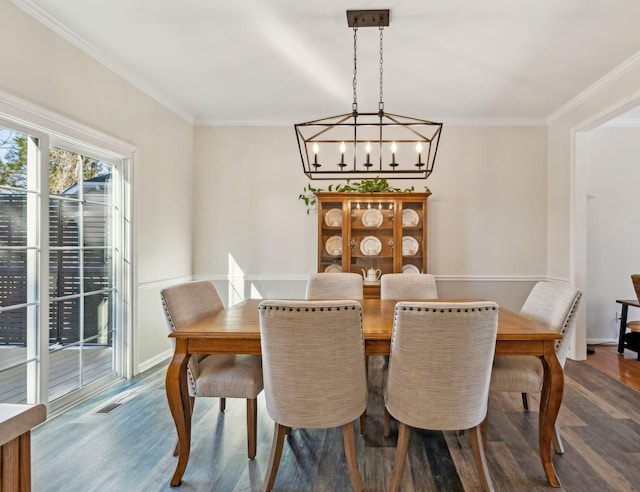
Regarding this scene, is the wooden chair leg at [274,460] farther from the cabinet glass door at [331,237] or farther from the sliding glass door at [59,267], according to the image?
the cabinet glass door at [331,237]

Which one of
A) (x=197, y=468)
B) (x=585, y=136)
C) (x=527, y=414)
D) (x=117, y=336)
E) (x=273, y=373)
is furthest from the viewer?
(x=585, y=136)

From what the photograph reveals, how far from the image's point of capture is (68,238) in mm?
2586

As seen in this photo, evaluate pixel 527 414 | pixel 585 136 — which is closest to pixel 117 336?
pixel 527 414

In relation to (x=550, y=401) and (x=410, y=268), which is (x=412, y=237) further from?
(x=550, y=401)

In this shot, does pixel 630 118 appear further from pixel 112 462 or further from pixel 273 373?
pixel 112 462

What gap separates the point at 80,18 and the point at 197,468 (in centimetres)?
279

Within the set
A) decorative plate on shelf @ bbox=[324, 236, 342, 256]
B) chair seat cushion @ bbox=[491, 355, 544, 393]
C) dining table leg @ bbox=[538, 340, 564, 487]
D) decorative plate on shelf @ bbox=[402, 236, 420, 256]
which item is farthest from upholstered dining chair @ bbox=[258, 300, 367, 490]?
decorative plate on shelf @ bbox=[402, 236, 420, 256]

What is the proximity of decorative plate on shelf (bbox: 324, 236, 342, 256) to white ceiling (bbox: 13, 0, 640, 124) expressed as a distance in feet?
4.54

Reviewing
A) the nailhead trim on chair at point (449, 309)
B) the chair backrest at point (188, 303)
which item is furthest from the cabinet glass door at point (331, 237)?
the nailhead trim on chair at point (449, 309)

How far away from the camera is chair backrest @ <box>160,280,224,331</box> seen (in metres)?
1.95

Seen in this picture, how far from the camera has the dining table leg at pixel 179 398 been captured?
1761 millimetres

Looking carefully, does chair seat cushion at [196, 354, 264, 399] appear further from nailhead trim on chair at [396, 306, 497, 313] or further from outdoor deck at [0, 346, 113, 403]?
outdoor deck at [0, 346, 113, 403]

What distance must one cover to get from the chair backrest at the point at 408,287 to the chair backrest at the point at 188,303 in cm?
133

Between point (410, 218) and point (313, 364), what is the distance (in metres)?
2.69
